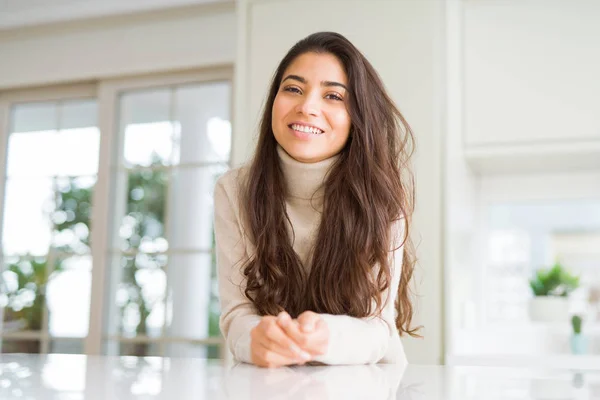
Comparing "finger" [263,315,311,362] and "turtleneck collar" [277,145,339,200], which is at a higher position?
"turtleneck collar" [277,145,339,200]

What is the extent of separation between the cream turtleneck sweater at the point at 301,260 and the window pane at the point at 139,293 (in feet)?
7.61

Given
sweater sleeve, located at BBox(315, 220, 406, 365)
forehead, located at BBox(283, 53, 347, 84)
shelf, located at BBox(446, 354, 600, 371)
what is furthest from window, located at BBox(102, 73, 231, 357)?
sweater sleeve, located at BBox(315, 220, 406, 365)

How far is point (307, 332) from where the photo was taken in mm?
1022

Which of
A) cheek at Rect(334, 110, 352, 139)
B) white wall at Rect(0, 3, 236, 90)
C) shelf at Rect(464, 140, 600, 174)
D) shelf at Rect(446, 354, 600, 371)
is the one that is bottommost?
shelf at Rect(446, 354, 600, 371)

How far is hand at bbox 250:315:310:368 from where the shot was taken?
996 mm

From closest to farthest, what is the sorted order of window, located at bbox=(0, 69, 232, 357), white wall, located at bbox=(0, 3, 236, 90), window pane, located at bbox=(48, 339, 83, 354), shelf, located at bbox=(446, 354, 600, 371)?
shelf, located at bbox=(446, 354, 600, 371) → white wall, located at bbox=(0, 3, 236, 90) → window, located at bbox=(0, 69, 232, 357) → window pane, located at bbox=(48, 339, 83, 354)

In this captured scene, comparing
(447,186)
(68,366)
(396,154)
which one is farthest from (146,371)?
(447,186)

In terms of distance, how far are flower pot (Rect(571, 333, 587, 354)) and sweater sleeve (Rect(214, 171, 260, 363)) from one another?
6.08 ft

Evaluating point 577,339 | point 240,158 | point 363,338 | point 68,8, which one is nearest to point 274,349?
point 363,338

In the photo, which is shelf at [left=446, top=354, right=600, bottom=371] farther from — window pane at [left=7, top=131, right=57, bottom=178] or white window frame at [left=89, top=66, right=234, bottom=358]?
window pane at [left=7, top=131, right=57, bottom=178]

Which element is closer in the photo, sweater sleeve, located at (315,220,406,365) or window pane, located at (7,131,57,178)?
sweater sleeve, located at (315,220,406,365)

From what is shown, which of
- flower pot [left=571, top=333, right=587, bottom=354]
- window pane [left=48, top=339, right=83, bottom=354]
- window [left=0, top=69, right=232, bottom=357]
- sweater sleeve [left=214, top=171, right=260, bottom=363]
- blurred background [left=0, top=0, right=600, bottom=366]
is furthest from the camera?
window pane [left=48, top=339, right=83, bottom=354]

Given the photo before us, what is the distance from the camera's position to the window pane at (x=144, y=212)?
3.75m

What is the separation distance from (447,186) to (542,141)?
0.45m
